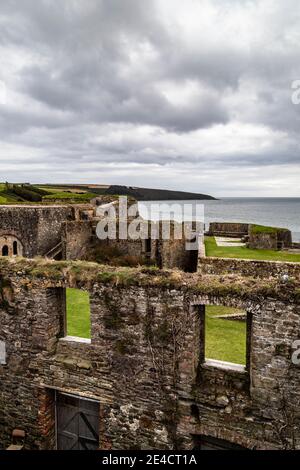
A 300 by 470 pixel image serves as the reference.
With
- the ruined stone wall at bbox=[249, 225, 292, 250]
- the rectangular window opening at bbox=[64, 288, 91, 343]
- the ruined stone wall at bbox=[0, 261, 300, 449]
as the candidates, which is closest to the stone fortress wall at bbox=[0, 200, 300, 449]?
the ruined stone wall at bbox=[0, 261, 300, 449]

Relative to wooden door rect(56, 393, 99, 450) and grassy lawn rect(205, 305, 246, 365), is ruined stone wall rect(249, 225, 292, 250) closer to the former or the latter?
grassy lawn rect(205, 305, 246, 365)

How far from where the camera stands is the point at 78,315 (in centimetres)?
1257

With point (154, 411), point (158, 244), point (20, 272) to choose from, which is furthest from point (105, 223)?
point (154, 411)

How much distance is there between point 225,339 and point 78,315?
480 cm

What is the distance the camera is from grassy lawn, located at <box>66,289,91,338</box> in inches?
451

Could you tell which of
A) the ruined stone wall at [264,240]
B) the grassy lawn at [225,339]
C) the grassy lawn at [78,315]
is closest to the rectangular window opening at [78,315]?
the grassy lawn at [78,315]

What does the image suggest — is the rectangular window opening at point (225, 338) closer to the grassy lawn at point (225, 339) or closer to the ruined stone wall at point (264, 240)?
the grassy lawn at point (225, 339)

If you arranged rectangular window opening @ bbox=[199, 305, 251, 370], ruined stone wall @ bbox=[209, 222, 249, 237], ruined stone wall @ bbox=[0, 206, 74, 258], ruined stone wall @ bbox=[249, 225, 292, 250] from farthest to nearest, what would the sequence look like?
ruined stone wall @ bbox=[209, 222, 249, 237] → ruined stone wall @ bbox=[249, 225, 292, 250] → ruined stone wall @ bbox=[0, 206, 74, 258] → rectangular window opening @ bbox=[199, 305, 251, 370]
